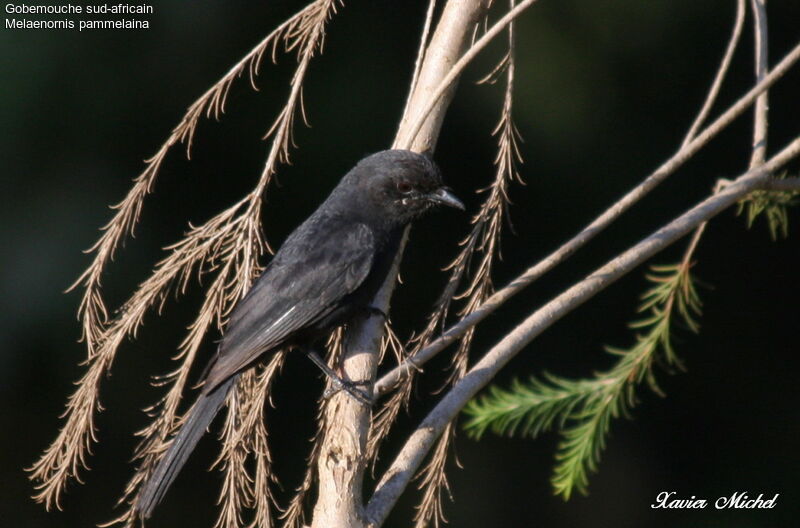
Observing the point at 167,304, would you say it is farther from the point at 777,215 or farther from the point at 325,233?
the point at 777,215

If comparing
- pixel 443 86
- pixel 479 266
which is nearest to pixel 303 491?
pixel 479 266

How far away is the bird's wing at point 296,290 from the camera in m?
2.94

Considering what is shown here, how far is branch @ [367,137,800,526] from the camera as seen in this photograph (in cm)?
223

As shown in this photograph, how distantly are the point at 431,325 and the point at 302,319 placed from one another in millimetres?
683

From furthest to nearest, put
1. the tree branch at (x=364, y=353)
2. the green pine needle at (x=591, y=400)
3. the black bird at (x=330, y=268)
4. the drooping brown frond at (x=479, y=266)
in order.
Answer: the black bird at (x=330, y=268) < the green pine needle at (x=591, y=400) < the drooping brown frond at (x=479, y=266) < the tree branch at (x=364, y=353)

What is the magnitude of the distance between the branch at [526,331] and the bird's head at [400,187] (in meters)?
0.81

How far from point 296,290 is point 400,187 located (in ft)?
1.66

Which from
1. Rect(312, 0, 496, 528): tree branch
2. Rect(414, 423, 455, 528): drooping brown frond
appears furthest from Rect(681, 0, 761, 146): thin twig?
Rect(414, 423, 455, 528): drooping brown frond

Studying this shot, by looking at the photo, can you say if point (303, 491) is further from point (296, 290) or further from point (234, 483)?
point (296, 290)

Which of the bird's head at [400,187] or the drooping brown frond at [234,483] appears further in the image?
the bird's head at [400,187]
